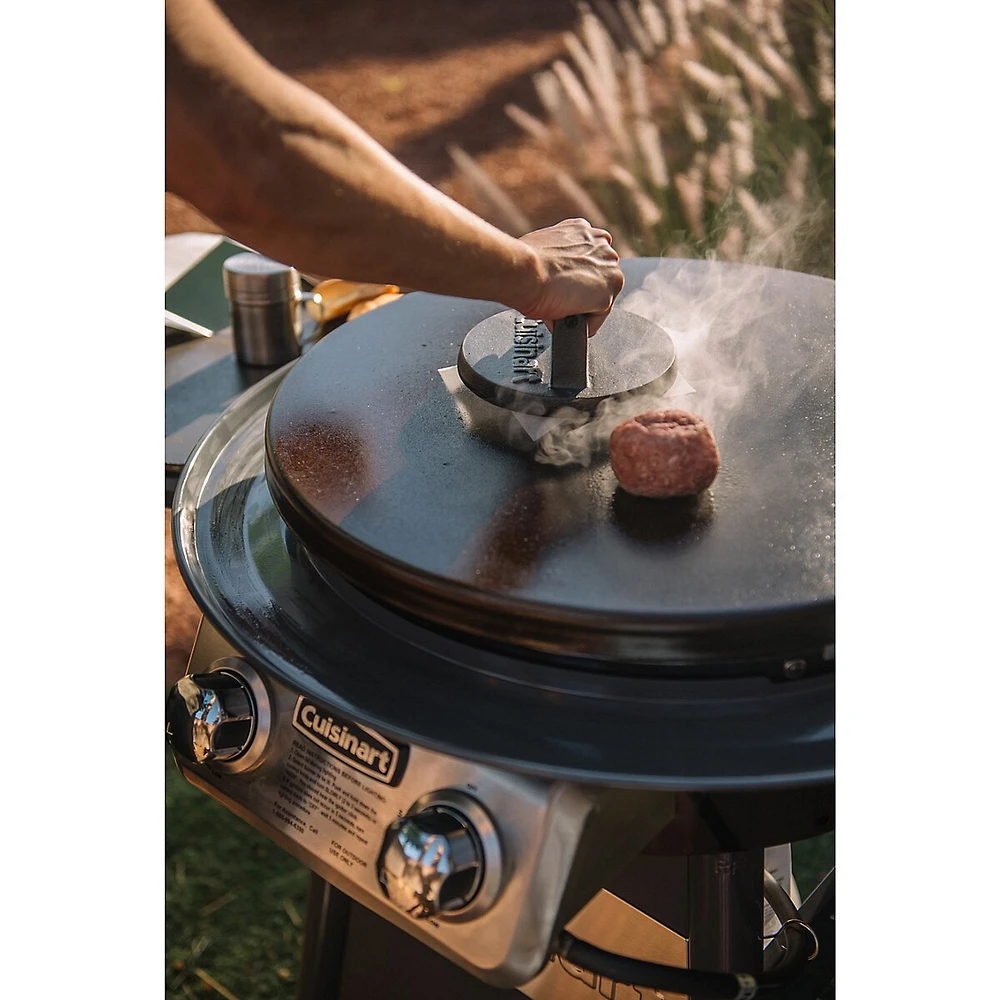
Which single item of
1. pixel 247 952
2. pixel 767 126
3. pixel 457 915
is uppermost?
pixel 767 126

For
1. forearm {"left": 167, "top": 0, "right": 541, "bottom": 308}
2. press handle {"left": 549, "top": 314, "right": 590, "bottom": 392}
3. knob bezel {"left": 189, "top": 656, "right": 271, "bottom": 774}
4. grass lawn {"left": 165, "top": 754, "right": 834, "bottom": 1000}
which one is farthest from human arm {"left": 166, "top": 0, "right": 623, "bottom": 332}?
grass lawn {"left": 165, "top": 754, "right": 834, "bottom": 1000}

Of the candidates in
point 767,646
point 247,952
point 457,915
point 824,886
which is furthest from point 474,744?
point 247,952

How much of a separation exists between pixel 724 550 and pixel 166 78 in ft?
1.87

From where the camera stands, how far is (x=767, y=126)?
156cm

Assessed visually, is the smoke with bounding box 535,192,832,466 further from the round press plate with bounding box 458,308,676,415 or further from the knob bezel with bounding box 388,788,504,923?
the knob bezel with bounding box 388,788,504,923

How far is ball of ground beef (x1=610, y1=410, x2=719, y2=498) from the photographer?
3.14ft

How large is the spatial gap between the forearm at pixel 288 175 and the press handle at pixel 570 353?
0.15 metres

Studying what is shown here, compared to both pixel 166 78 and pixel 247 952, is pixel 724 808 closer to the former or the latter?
pixel 166 78

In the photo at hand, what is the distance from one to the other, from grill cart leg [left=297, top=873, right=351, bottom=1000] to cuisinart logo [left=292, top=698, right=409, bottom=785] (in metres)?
0.45

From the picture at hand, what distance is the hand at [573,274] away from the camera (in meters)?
1.10

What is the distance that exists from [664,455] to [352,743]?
1.19 ft

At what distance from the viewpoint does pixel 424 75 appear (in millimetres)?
4414

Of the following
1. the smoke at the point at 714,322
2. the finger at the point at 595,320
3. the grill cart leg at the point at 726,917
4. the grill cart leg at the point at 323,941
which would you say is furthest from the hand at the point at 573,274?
the grill cart leg at the point at 323,941

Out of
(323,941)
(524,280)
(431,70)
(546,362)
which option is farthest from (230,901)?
(431,70)
